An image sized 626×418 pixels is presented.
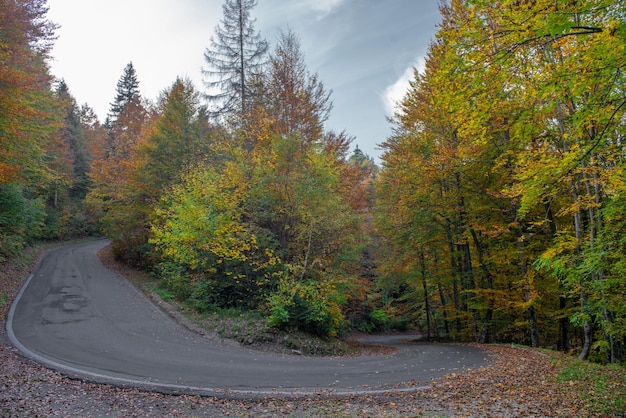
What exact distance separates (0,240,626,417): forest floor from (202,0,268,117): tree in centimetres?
1674

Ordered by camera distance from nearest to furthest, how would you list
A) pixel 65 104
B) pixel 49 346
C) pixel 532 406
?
1. pixel 532 406
2. pixel 49 346
3. pixel 65 104

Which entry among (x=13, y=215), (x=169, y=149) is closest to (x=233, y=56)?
(x=169, y=149)

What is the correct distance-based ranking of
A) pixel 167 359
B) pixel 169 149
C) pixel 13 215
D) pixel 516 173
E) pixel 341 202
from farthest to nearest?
pixel 169 149 → pixel 13 215 → pixel 341 202 → pixel 516 173 → pixel 167 359

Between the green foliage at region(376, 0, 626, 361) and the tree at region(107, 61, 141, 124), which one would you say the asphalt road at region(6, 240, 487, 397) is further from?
the tree at region(107, 61, 141, 124)

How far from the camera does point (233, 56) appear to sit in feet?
72.1

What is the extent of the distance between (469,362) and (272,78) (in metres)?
15.5

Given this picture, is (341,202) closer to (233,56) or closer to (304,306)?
(304,306)

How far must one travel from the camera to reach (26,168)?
60.5 feet

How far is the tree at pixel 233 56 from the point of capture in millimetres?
21797

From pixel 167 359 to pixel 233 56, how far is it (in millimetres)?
17964

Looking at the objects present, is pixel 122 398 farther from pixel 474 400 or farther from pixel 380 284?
pixel 380 284

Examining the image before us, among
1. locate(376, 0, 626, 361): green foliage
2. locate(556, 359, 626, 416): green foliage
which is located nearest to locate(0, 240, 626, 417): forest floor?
locate(556, 359, 626, 416): green foliage

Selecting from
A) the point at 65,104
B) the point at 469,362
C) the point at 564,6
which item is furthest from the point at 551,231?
the point at 65,104

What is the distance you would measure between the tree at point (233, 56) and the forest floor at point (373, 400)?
54.9ft
